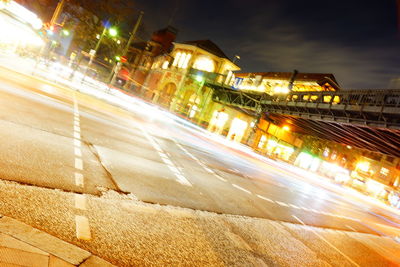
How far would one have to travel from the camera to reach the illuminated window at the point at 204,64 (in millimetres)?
45656

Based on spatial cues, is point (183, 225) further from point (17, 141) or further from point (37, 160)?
point (17, 141)

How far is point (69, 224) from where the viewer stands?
2801mm

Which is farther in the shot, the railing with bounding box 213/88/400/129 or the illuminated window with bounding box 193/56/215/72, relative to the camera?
the illuminated window with bounding box 193/56/215/72

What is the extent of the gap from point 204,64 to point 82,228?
45.0 meters

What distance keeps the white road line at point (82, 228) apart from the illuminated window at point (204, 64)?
44.4 metres

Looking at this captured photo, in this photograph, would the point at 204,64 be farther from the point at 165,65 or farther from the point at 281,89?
the point at 281,89

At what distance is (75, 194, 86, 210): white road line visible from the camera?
3.26 meters

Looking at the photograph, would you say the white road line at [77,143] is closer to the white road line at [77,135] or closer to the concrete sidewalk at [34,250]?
the white road line at [77,135]

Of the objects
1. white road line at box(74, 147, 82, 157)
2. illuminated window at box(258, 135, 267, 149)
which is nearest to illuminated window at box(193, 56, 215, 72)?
illuminated window at box(258, 135, 267, 149)

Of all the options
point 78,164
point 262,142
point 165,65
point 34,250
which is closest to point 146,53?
point 165,65

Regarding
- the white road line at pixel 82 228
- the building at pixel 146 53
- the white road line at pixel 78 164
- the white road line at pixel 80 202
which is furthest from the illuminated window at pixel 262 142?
the white road line at pixel 82 228

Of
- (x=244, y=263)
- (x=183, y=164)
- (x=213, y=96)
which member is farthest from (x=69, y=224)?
(x=213, y=96)

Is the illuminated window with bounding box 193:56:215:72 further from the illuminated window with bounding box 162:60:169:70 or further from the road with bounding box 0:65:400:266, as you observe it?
the road with bounding box 0:65:400:266

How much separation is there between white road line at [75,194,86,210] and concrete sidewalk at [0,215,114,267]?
0.80 metres
